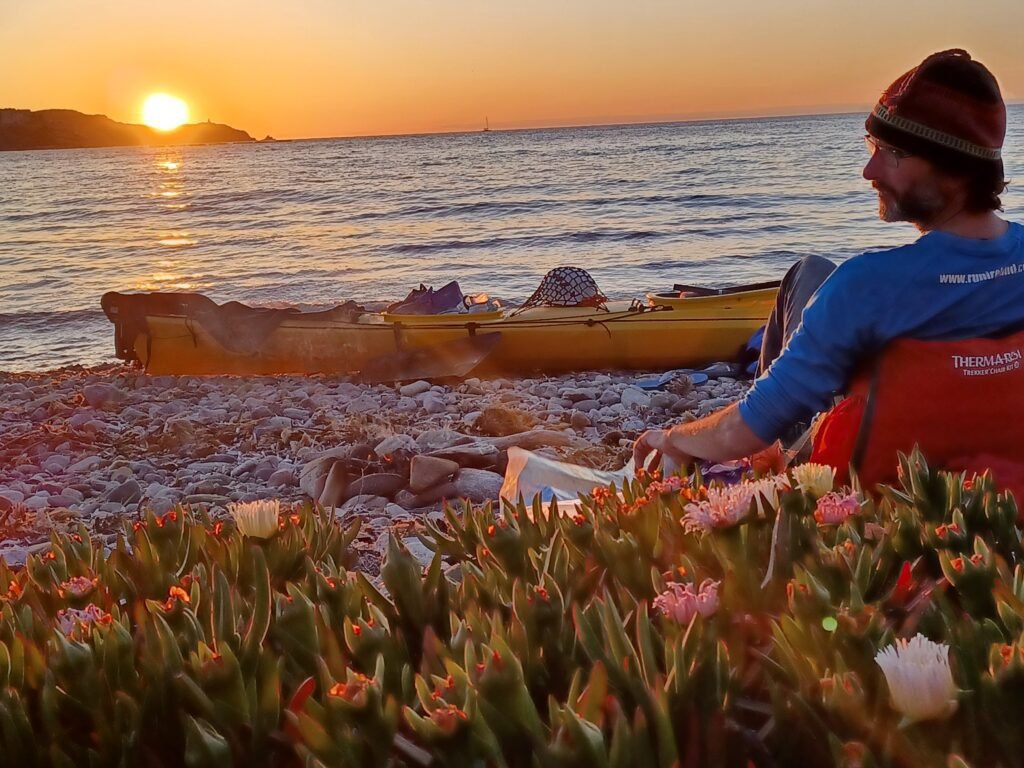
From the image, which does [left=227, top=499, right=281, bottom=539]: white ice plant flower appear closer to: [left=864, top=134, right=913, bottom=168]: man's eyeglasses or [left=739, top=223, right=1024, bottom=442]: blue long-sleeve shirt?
[left=739, top=223, right=1024, bottom=442]: blue long-sleeve shirt

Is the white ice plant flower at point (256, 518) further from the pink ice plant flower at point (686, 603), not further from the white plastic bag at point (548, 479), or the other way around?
the white plastic bag at point (548, 479)

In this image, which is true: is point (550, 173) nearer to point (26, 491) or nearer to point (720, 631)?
point (26, 491)

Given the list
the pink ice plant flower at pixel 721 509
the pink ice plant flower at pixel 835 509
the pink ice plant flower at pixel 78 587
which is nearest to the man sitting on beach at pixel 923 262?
the pink ice plant flower at pixel 835 509

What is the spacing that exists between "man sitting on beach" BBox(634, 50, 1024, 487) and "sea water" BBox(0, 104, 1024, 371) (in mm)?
11800

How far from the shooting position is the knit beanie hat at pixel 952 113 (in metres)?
2.30

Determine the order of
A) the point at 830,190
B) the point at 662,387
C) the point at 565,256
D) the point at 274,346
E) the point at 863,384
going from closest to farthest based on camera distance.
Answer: the point at 863,384
the point at 662,387
the point at 274,346
the point at 565,256
the point at 830,190

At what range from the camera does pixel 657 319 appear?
8.60 meters

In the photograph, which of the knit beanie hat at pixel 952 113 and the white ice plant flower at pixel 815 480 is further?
the knit beanie hat at pixel 952 113

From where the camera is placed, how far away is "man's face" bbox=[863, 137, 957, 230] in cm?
239

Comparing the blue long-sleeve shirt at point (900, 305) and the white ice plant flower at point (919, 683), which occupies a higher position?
the blue long-sleeve shirt at point (900, 305)

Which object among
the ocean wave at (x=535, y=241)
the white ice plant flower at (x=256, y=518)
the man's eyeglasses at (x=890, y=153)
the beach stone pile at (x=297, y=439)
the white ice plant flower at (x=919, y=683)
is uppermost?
the man's eyeglasses at (x=890, y=153)

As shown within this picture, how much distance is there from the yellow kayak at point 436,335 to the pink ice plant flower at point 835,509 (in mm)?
6954

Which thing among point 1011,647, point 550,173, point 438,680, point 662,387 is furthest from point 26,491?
point 550,173

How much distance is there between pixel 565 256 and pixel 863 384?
18566 mm
